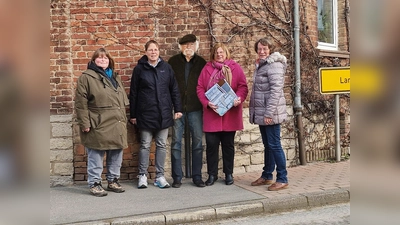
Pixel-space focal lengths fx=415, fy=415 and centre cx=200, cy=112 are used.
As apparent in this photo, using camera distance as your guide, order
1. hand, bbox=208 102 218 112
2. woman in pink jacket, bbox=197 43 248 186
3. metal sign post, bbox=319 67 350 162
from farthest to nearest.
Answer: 1. metal sign post, bbox=319 67 350 162
2. woman in pink jacket, bbox=197 43 248 186
3. hand, bbox=208 102 218 112

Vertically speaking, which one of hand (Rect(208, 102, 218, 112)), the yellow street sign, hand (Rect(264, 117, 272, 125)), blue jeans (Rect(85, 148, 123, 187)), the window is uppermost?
the window

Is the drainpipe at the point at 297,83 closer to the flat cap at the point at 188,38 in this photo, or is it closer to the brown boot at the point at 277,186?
the brown boot at the point at 277,186

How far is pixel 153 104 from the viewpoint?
5.88 meters

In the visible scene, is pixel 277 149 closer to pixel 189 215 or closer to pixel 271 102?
pixel 271 102

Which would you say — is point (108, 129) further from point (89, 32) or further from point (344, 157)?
point (344, 157)

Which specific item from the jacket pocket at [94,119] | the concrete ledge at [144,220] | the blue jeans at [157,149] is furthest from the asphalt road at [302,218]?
the jacket pocket at [94,119]

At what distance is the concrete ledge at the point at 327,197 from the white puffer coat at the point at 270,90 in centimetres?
105

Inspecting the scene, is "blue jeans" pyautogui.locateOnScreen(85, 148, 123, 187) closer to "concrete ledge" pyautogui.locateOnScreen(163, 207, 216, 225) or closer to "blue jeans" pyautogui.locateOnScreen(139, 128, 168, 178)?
"blue jeans" pyautogui.locateOnScreen(139, 128, 168, 178)

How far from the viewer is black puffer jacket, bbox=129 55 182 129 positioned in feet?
19.3

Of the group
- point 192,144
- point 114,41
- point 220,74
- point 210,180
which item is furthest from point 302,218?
point 114,41

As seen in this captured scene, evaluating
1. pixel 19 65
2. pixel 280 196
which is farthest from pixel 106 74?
pixel 19 65

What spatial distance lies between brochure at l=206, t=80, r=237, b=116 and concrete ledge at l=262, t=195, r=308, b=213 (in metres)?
1.42

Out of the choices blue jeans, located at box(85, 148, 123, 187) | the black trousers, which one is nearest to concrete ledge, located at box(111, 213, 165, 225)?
blue jeans, located at box(85, 148, 123, 187)

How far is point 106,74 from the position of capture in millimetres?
Answer: 5680
